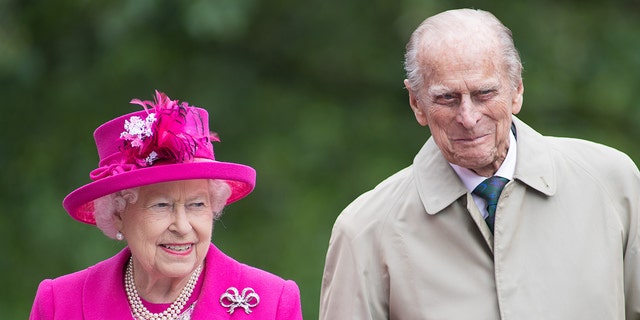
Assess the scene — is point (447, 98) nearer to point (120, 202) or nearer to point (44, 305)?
point (120, 202)

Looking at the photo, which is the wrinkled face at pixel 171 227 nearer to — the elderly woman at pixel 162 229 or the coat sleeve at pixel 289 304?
the elderly woman at pixel 162 229

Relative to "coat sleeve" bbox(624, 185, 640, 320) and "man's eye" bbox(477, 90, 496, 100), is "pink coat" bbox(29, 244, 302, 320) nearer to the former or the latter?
"man's eye" bbox(477, 90, 496, 100)

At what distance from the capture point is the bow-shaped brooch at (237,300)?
18.6 feet

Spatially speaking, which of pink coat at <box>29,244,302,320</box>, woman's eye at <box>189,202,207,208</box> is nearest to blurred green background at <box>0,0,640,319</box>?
pink coat at <box>29,244,302,320</box>

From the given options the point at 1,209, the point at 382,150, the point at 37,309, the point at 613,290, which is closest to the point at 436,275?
the point at 613,290

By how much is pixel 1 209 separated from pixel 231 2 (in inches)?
90.2

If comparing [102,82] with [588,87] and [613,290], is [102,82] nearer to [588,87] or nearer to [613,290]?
[588,87]

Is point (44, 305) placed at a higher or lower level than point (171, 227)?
lower

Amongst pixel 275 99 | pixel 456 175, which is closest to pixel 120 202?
pixel 456 175

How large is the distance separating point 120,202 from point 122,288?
0.33 m

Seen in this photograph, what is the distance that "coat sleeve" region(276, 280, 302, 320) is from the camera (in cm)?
566

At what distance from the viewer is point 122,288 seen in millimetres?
5699

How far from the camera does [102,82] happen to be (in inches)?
403

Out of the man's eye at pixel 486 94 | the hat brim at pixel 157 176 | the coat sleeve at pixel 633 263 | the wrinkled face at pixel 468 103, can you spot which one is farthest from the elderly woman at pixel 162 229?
the coat sleeve at pixel 633 263
